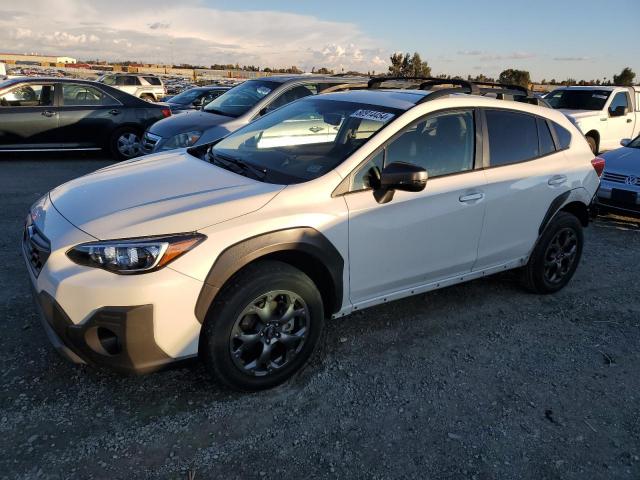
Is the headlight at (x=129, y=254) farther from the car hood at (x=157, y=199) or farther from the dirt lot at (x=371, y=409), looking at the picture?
the dirt lot at (x=371, y=409)

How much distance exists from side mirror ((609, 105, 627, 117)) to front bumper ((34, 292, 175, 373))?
459 inches

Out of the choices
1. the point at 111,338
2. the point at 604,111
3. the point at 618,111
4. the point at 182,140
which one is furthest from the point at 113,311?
the point at 618,111

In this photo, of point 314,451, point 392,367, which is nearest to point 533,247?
point 392,367

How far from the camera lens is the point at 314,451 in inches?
100

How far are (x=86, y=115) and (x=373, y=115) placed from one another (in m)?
7.82

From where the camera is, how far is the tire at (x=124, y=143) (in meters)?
9.83

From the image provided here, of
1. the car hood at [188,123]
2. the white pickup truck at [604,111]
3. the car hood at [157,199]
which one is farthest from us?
the white pickup truck at [604,111]

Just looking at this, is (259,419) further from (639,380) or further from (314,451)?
(639,380)

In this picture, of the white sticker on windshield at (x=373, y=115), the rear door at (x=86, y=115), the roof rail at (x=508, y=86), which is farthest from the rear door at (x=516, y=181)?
the rear door at (x=86, y=115)

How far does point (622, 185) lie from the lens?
22.0ft

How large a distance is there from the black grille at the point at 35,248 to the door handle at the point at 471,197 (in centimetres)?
253

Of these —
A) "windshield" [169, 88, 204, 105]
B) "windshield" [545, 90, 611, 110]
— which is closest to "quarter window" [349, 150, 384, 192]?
"windshield" [545, 90, 611, 110]

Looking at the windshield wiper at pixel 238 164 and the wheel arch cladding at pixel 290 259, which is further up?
the windshield wiper at pixel 238 164

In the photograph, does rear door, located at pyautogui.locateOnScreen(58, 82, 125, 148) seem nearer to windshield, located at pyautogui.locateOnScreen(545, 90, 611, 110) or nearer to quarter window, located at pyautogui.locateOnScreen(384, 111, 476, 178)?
quarter window, located at pyautogui.locateOnScreen(384, 111, 476, 178)
